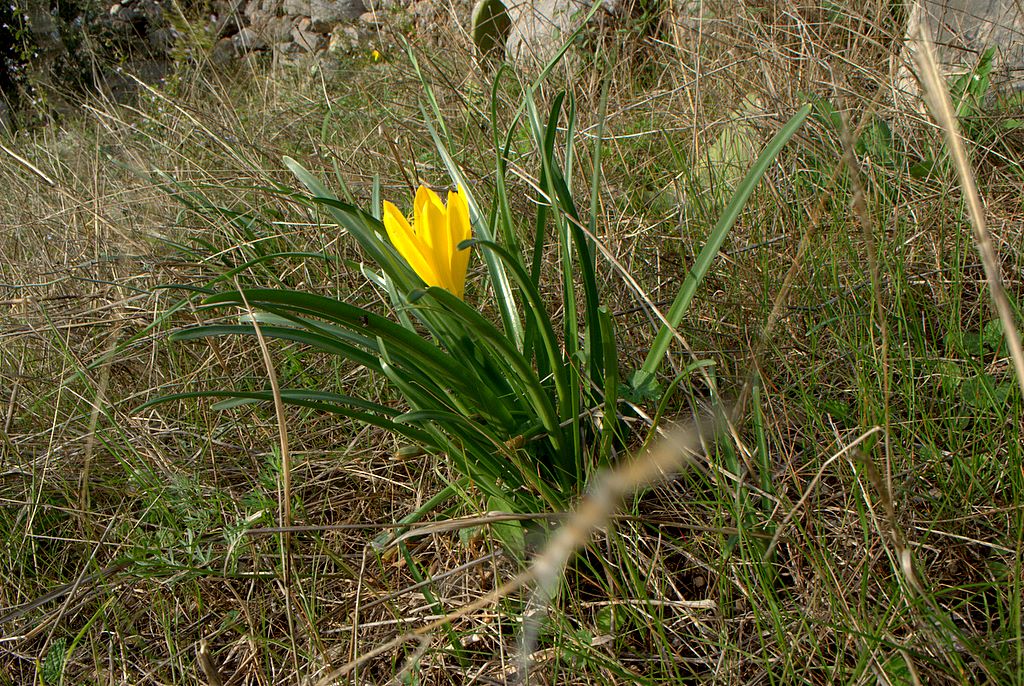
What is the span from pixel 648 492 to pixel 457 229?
539mm

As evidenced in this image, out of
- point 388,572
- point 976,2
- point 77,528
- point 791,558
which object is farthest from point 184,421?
point 976,2

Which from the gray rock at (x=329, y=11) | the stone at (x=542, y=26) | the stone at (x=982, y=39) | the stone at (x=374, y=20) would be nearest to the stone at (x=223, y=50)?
the gray rock at (x=329, y=11)

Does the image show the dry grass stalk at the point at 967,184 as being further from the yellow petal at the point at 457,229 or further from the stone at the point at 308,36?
the stone at the point at 308,36

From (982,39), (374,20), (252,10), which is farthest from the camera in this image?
(252,10)

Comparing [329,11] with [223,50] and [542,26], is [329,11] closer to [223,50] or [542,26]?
[223,50]

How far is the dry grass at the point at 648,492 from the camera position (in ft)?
3.22

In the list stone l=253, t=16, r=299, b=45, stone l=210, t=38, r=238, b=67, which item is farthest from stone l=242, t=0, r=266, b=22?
stone l=210, t=38, r=238, b=67

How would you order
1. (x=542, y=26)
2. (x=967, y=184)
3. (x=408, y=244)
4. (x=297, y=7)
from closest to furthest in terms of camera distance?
(x=967, y=184) < (x=408, y=244) < (x=542, y=26) < (x=297, y=7)

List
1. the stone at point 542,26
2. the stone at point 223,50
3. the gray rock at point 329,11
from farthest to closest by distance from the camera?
1. the gray rock at point 329,11
2. the stone at point 223,50
3. the stone at point 542,26

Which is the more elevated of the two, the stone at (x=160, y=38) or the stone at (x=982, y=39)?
the stone at (x=160, y=38)

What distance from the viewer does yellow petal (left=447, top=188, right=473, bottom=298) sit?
107cm

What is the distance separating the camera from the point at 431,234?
1.07 meters

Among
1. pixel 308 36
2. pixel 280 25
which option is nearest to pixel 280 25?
pixel 280 25

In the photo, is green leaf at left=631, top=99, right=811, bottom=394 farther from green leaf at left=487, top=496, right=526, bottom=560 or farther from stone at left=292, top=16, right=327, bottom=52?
stone at left=292, top=16, right=327, bottom=52
